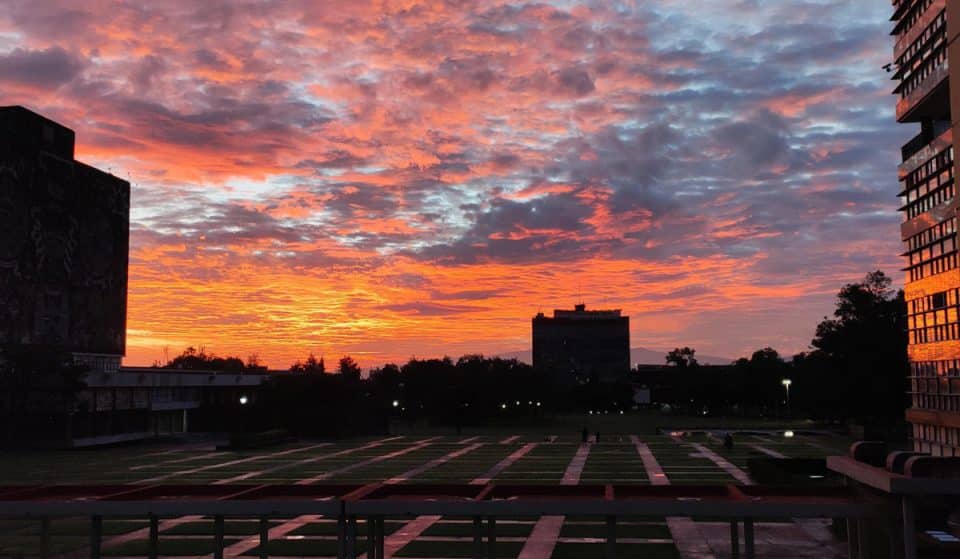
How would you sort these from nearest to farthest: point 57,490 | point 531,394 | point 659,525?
point 57,490 < point 659,525 < point 531,394

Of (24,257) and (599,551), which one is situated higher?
(24,257)

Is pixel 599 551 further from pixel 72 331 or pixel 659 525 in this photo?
pixel 72 331

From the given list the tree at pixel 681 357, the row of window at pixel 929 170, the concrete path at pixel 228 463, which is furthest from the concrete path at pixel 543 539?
the tree at pixel 681 357

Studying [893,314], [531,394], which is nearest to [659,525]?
[893,314]

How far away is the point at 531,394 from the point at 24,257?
73073 millimetres

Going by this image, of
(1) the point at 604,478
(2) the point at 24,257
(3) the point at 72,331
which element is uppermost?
(2) the point at 24,257

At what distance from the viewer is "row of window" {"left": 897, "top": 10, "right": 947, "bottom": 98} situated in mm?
50906

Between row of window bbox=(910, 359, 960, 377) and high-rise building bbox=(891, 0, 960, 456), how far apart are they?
7 centimetres

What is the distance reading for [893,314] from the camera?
286 feet

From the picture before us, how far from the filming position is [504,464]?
165 ft

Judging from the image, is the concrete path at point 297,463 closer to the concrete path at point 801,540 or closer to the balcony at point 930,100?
the concrete path at point 801,540

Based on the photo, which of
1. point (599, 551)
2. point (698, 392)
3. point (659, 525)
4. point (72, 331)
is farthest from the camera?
point (698, 392)

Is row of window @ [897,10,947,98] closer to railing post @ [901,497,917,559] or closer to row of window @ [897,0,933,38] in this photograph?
row of window @ [897,0,933,38]

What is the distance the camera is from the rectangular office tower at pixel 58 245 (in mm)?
92625
